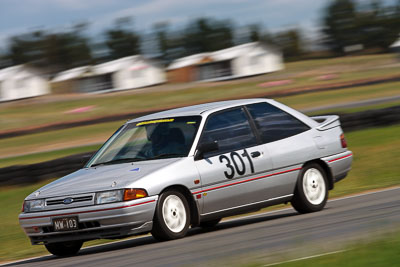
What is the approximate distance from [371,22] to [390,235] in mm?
108750

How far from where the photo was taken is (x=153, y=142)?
824 centimetres

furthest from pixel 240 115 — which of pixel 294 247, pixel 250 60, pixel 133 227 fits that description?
pixel 250 60

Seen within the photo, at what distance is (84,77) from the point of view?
3187 inches

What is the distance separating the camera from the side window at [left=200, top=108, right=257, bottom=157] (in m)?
8.29

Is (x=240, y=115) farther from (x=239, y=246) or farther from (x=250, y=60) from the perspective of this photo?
(x=250, y=60)

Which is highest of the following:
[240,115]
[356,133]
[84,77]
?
[84,77]

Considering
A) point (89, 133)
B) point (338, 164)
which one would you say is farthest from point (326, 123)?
point (89, 133)

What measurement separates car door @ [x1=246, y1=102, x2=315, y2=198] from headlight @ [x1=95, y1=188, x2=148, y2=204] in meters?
1.96

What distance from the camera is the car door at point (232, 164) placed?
7949 millimetres

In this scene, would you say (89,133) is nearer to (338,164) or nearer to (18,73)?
(338,164)

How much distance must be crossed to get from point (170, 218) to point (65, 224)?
3.46 feet

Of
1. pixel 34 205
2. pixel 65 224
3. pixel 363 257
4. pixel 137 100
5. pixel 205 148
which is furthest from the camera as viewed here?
pixel 137 100

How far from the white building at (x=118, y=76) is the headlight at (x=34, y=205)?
71656 mm

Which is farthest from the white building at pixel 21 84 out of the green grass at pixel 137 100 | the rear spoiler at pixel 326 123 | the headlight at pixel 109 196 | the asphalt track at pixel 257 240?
the headlight at pixel 109 196
